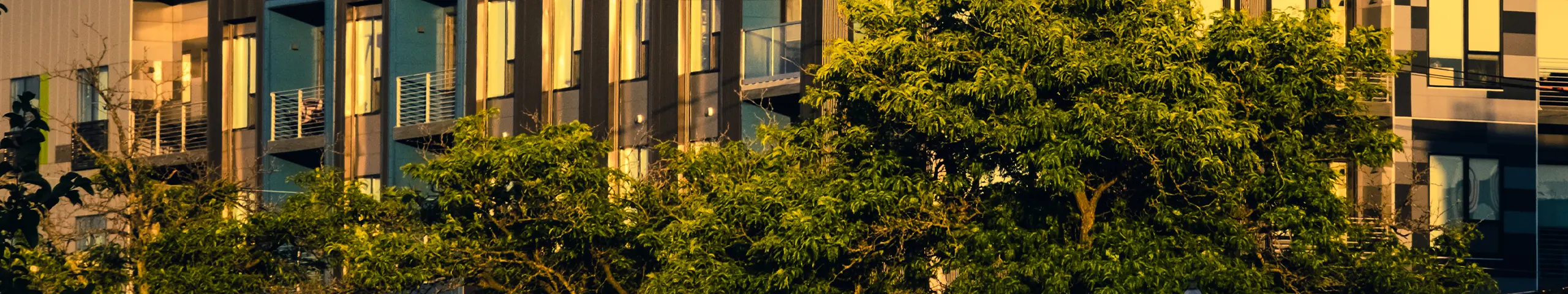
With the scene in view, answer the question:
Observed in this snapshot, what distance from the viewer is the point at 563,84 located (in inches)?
1930

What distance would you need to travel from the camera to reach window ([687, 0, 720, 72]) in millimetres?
45156

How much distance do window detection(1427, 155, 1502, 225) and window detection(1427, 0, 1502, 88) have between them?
4.84ft

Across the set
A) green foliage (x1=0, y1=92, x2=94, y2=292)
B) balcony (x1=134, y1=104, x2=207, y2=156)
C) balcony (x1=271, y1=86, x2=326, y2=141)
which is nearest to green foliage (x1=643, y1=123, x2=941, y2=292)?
green foliage (x1=0, y1=92, x2=94, y2=292)

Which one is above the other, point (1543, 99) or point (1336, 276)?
point (1543, 99)

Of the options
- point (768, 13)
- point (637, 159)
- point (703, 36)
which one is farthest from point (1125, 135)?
point (637, 159)

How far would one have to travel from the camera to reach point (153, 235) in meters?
38.4

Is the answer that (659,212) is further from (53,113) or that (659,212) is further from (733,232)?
(53,113)

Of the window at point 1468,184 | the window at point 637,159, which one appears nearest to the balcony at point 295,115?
the window at point 637,159

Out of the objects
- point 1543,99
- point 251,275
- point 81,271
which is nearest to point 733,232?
point 251,275

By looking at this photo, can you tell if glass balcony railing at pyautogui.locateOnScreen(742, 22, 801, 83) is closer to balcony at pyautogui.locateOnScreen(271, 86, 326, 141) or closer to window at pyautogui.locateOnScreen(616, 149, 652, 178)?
window at pyautogui.locateOnScreen(616, 149, 652, 178)

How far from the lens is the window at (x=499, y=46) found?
5059 centimetres

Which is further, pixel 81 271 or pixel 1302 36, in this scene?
pixel 81 271

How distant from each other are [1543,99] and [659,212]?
16814 mm

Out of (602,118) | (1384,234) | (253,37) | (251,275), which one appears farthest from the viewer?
(253,37)
